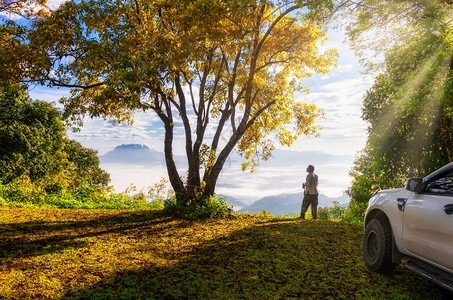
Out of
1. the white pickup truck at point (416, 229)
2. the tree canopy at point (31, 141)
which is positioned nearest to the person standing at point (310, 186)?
the white pickup truck at point (416, 229)

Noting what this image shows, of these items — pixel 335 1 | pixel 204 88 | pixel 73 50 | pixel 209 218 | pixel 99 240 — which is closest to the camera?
pixel 99 240

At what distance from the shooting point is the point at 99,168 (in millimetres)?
44156

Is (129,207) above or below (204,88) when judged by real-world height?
below

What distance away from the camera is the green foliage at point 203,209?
1116 centimetres

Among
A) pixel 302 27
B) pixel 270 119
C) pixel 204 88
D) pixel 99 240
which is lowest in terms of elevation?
pixel 99 240

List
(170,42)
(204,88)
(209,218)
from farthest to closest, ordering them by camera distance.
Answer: (204,88)
(209,218)
(170,42)

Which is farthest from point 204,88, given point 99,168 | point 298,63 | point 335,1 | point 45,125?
point 99,168

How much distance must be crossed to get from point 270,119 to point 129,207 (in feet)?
23.6

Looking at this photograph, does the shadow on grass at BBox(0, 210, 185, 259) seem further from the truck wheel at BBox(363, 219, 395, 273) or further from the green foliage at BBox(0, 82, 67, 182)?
the green foliage at BBox(0, 82, 67, 182)

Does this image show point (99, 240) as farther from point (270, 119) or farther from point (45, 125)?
point (45, 125)

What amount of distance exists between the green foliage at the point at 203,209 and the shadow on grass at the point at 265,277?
3.21 metres

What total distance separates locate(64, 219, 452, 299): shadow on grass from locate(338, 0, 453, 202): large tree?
5.35m

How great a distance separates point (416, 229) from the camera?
4.57 m

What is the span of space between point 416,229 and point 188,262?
406 centimetres
